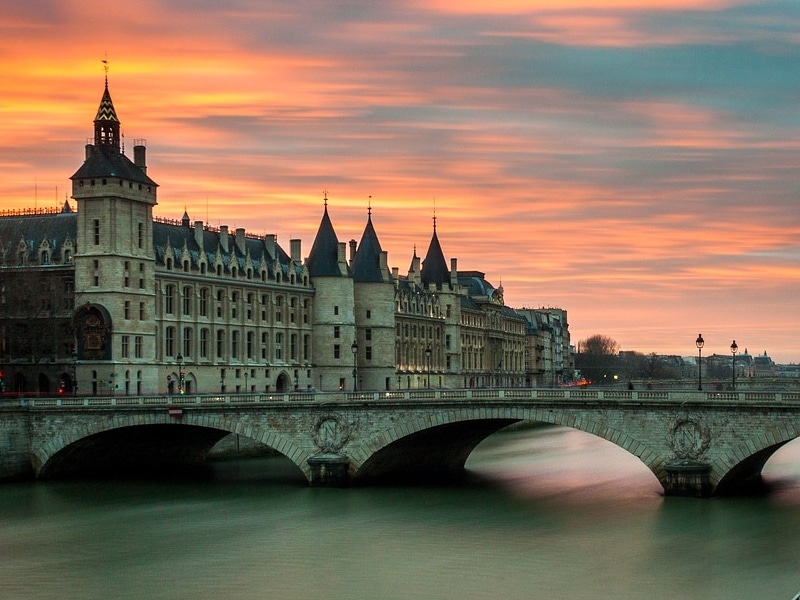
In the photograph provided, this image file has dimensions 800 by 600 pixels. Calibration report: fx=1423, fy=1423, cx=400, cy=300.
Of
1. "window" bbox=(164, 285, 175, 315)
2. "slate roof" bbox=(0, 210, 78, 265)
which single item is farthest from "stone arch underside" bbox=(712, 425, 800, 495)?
"slate roof" bbox=(0, 210, 78, 265)

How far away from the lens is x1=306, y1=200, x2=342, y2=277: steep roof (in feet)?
428

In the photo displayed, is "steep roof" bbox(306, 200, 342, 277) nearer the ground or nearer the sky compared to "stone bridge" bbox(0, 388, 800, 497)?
nearer the sky

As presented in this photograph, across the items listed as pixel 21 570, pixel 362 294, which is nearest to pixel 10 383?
pixel 362 294

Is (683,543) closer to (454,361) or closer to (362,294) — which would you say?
(362,294)

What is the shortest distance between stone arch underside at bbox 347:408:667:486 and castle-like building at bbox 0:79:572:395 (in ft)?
31.6

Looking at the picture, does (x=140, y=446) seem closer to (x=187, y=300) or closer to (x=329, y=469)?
(x=329, y=469)

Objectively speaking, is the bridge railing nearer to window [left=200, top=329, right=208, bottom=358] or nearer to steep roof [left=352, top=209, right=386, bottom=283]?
window [left=200, top=329, right=208, bottom=358]

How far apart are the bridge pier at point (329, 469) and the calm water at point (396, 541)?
0.90 meters

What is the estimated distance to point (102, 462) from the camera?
79.6 metres

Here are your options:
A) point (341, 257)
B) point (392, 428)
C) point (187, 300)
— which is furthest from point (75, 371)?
point (392, 428)

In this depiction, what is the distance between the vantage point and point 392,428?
6762 centimetres

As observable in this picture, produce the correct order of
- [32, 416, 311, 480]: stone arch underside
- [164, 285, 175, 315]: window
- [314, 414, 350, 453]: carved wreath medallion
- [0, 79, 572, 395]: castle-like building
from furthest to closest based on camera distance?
[164, 285, 175, 315]: window, [0, 79, 572, 395]: castle-like building, [32, 416, 311, 480]: stone arch underside, [314, 414, 350, 453]: carved wreath medallion

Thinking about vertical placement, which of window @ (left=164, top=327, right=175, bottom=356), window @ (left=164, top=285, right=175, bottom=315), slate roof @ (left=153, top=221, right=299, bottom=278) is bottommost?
window @ (left=164, top=327, right=175, bottom=356)

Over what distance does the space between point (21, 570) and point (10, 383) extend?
55.3 meters
